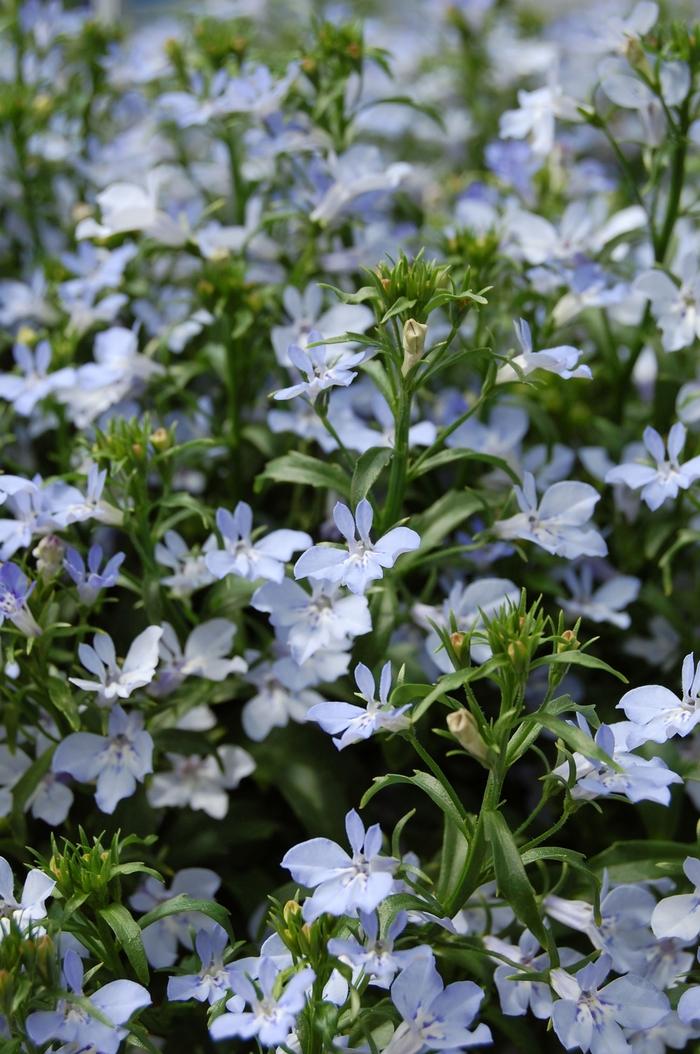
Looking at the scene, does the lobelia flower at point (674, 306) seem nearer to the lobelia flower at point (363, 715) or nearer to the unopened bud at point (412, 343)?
the unopened bud at point (412, 343)

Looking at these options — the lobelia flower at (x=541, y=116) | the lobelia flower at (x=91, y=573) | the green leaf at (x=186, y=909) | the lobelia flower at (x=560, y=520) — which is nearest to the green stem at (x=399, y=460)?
the lobelia flower at (x=560, y=520)

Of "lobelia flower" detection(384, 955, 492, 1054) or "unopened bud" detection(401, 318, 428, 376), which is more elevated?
"unopened bud" detection(401, 318, 428, 376)

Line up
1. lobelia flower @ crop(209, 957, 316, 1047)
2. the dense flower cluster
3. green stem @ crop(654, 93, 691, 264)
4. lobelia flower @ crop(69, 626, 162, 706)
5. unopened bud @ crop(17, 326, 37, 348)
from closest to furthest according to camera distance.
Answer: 1. lobelia flower @ crop(209, 957, 316, 1047)
2. the dense flower cluster
3. lobelia flower @ crop(69, 626, 162, 706)
4. green stem @ crop(654, 93, 691, 264)
5. unopened bud @ crop(17, 326, 37, 348)

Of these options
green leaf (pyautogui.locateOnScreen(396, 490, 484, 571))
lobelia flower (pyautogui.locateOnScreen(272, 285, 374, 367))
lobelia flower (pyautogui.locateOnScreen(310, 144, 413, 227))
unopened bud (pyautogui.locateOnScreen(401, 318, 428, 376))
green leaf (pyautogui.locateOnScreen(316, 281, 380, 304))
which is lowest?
green leaf (pyautogui.locateOnScreen(396, 490, 484, 571))

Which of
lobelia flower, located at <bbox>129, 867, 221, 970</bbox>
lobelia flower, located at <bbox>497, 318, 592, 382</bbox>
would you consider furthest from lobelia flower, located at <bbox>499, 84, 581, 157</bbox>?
lobelia flower, located at <bbox>129, 867, 221, 970</bbox>

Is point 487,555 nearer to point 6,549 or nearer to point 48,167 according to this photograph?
point 6,549

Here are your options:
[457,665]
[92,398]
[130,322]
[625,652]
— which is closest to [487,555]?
[625,652]

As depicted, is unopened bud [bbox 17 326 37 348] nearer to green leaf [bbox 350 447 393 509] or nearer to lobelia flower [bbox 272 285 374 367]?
lobelia flower [bbox 272 285 374 367]
